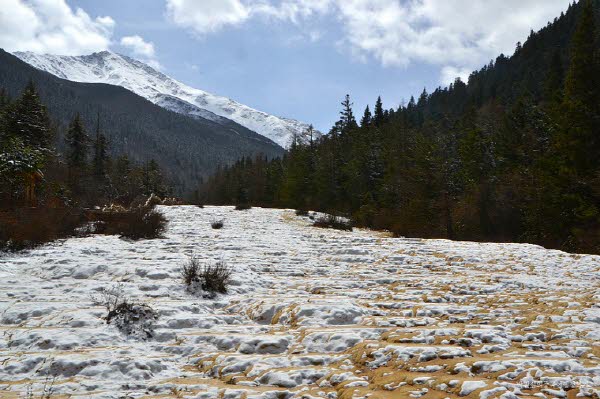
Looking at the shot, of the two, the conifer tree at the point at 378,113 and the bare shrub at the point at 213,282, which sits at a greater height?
the conifer tree at the point at 378,113

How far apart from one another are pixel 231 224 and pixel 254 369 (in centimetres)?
1576

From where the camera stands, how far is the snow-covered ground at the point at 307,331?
390 centimetres

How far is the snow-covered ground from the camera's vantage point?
3.90 metres

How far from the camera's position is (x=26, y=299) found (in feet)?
20.8

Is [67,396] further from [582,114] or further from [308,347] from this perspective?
[582,114]

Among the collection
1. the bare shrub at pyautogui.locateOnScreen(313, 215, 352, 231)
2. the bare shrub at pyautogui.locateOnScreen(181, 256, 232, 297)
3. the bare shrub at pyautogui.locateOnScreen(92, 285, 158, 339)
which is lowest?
the bare shrub at pyautogui.locateOnScreen(92, 285, 158, 339)

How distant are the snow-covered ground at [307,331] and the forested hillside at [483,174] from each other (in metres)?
11.8

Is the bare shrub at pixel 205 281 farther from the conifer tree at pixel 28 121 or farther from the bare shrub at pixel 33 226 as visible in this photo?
the conifer tree at pixel 28 121

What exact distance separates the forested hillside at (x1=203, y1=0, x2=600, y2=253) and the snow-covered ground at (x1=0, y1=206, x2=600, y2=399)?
38.8ft

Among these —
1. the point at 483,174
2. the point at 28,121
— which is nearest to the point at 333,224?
the point at 483,174

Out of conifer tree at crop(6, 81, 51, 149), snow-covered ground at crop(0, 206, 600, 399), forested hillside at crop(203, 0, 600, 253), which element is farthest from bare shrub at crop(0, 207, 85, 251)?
conifer tree at crop(6, 81, 51, 149)

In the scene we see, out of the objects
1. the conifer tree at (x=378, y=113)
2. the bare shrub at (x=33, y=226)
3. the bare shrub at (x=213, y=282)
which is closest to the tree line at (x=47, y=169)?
the bare shrub at (x=33, y=226)

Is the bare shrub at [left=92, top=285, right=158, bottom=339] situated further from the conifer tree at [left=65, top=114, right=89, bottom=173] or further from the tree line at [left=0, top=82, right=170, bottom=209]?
the conifer tree at [left=65, top=114, right=89, bottom=173]

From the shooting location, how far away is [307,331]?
542 cm
